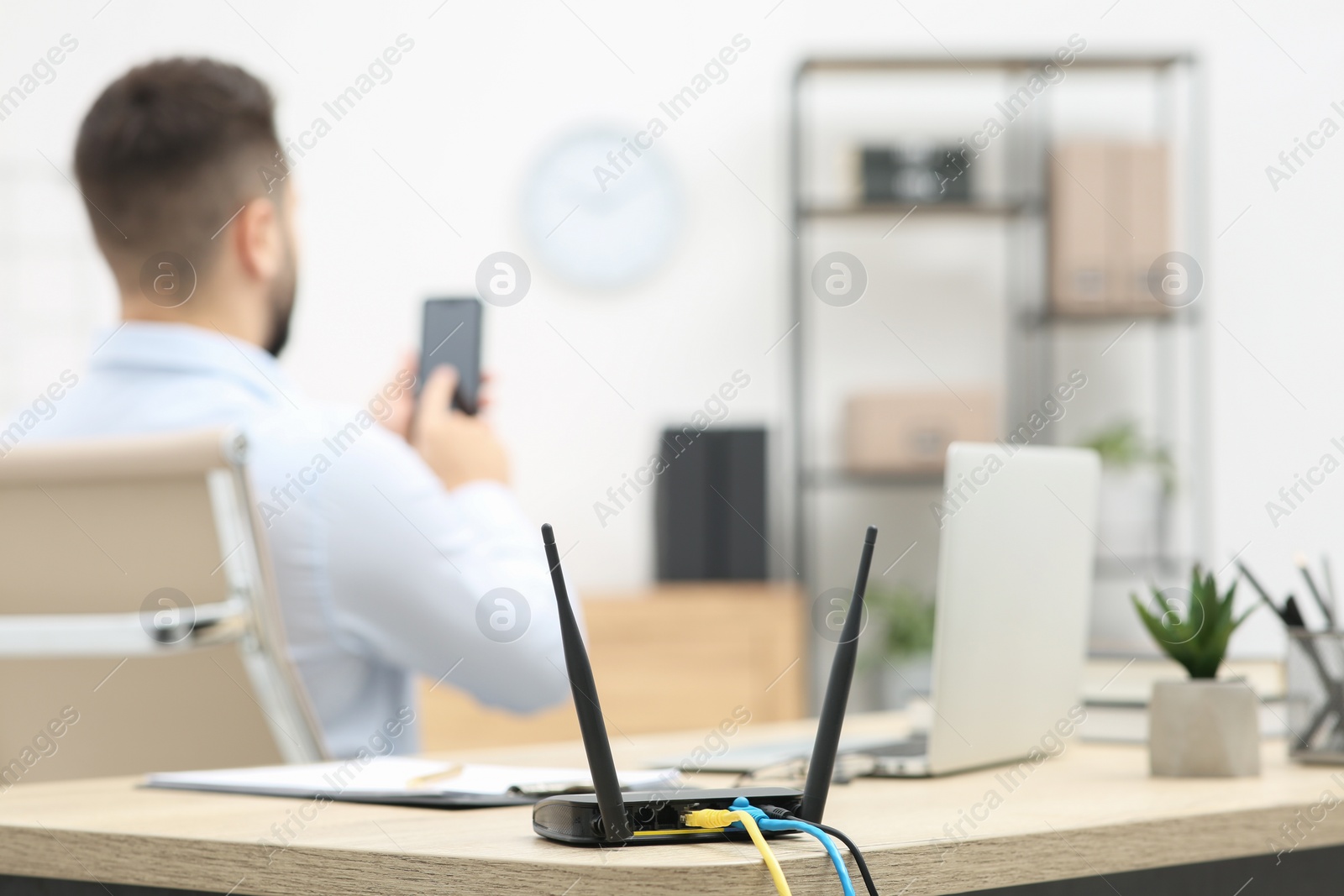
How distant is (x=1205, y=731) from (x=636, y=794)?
1.74 ft

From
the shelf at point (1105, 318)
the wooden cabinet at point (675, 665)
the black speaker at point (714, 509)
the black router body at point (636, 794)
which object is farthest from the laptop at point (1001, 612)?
the shelf at point (1105, 318)

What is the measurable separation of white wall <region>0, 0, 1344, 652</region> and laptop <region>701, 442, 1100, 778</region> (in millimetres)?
2369

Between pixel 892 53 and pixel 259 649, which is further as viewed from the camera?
pixel 892 53

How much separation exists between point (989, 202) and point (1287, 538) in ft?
4.28

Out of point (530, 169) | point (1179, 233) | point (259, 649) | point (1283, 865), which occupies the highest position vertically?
point (530, 169)

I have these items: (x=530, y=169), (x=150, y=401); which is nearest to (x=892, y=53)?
(x=530, y=169)

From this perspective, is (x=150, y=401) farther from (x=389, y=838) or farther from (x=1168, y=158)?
(x=1168, y=158)

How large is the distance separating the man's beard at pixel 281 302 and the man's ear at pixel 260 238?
2 centimetres

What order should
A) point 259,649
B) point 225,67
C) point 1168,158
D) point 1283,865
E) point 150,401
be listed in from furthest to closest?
point 1168,158 → point 225,67 → point 150,401 → point 259,649 → point 1283,865

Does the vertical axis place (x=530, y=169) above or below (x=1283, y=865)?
above

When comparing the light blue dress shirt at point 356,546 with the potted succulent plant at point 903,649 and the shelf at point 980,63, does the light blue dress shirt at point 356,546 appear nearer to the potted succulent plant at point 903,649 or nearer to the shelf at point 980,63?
the potted succulent plant at point 903,649

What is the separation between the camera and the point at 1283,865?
0.89 m

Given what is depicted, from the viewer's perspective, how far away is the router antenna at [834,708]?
0.65m

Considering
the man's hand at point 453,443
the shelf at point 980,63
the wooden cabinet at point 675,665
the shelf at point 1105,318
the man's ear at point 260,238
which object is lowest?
the wooden cabinet at point 675,665
